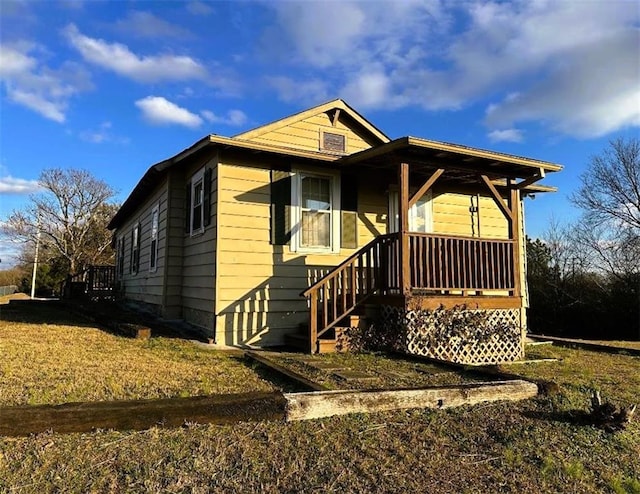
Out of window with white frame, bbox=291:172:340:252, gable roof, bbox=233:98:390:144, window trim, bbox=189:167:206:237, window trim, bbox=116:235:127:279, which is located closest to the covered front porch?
window with white frame, bbox=291:172:340:252

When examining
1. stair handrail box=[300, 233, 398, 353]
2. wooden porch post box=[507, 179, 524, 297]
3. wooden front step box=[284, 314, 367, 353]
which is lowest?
wooden front step box=[284, 314, 367, 353]

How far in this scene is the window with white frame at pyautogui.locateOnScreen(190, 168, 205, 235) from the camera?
28.9ft

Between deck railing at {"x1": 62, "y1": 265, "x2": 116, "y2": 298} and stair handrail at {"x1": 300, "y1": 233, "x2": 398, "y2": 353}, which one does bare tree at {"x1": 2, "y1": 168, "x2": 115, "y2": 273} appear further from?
stair handrail at {"x1": 300, "y1": 233, "x2": 398, "y2": 353}

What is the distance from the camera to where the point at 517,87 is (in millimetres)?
13594

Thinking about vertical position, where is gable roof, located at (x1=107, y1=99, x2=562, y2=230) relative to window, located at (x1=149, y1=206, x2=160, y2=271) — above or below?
above

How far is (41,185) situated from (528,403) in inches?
1509

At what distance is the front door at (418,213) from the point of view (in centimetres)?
956

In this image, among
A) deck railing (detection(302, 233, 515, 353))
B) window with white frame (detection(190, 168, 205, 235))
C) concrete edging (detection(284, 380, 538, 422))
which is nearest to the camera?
concrete edging (detection(284, 380, 538, 422))

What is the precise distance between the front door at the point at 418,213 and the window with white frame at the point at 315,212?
134 cm

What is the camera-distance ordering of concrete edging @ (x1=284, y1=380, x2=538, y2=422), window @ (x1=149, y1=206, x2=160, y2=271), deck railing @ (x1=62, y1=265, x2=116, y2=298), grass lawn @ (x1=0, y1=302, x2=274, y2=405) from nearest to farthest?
concrete edging @ (x1=284, y1=380, x2=538, y2=422) → grass lawn @ (x1=0, y1=302, x2=274, y2=405) → window @ (x1=149, y1=206, x2=160, y2=271) → deck railing @ (x1=62, y1=265, x2=116, y2=298)

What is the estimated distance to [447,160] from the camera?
25.8 feet

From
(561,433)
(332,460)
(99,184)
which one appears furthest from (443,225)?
(99,184)

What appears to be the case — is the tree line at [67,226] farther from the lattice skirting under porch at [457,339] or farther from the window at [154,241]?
the lattice skirting under porch at [457,339]

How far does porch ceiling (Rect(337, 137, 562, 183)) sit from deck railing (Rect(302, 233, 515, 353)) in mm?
1218
